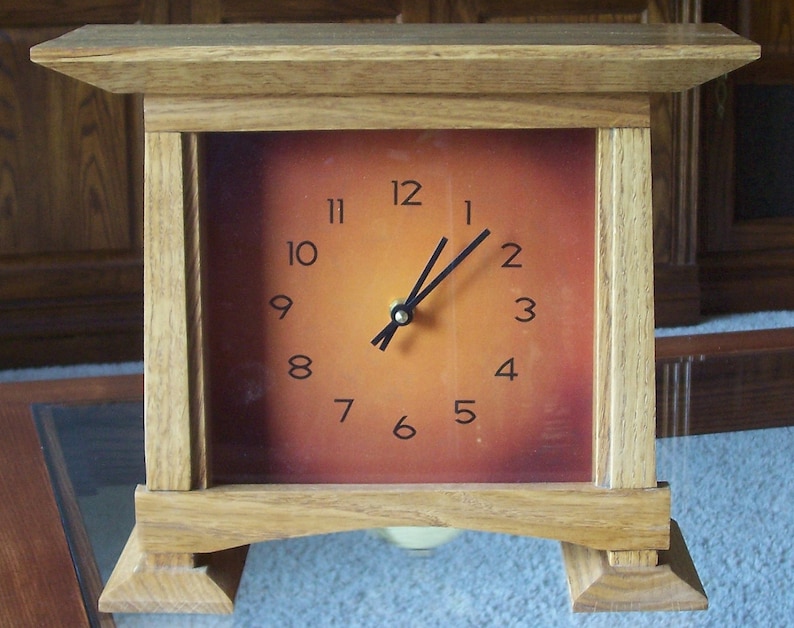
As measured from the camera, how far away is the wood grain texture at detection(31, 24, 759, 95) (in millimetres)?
437

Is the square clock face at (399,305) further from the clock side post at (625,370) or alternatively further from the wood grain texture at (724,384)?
the wood grain texture at (724,384)

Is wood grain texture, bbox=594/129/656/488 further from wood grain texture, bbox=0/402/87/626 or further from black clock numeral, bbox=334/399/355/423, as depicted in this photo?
wood grain texture, bbox=0/402/87/626

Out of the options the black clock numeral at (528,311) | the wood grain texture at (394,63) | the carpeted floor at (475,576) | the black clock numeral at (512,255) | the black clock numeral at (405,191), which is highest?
the wood grain texture at (394,63)

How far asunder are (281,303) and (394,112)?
11cm

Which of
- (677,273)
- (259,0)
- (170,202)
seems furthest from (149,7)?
(170,202)

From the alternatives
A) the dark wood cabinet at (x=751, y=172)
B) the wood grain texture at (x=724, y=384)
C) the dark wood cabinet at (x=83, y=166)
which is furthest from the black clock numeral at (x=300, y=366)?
the dark wood cabinet at (x=751, y=172)

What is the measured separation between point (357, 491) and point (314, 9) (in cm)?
134

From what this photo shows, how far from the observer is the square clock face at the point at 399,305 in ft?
1.63

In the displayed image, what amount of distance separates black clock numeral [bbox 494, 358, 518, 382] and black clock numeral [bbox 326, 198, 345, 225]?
0.11 m

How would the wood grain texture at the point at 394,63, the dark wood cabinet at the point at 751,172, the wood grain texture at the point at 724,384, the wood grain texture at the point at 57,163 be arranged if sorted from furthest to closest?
1. the dark wood cabinet at the point at 751,172
2. the wood grain texture at the point at 57,163
3. the wood grain texture at the point at 724,384
4. the wood grain texture at the point at 394,63

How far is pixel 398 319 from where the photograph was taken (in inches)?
19.7

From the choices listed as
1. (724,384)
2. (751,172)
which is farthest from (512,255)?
(751,172)

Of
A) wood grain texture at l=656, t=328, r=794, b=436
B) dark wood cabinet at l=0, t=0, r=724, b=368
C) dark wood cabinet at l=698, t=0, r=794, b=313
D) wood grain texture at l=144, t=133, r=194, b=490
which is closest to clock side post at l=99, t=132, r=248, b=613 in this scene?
wood grain texture at l=144, t=133, r=194, b=490

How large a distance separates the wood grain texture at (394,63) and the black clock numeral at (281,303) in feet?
0.35
